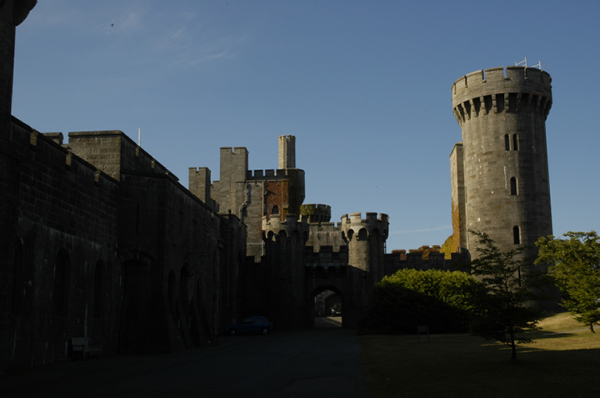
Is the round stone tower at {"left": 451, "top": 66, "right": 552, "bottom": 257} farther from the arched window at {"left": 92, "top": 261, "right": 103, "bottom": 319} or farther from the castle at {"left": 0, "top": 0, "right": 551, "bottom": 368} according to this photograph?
the arched window at {"left": 92, "top": 261, "right": 103, "bottom": 319}

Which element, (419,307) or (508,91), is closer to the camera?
(419,307)

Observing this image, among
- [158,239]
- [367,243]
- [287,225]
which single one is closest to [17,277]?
[158,239]

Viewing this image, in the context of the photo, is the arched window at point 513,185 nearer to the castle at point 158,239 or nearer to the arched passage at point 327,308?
the castle at point 158,239

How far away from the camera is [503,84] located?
4509cm

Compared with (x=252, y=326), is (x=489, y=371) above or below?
above

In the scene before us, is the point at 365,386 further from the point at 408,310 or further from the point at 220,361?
the point at 408,310

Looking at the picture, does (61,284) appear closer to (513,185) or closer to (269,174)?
(513,185)

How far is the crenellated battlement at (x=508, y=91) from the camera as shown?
45.1 m

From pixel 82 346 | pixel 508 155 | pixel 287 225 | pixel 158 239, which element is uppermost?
pixel 508 155

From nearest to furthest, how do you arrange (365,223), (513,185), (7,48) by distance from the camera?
(7,48), (513,185), (365,223)

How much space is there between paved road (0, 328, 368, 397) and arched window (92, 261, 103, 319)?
1766mm

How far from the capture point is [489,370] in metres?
15.7

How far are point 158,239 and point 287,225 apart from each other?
2444 cm

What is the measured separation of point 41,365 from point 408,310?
24091mm
